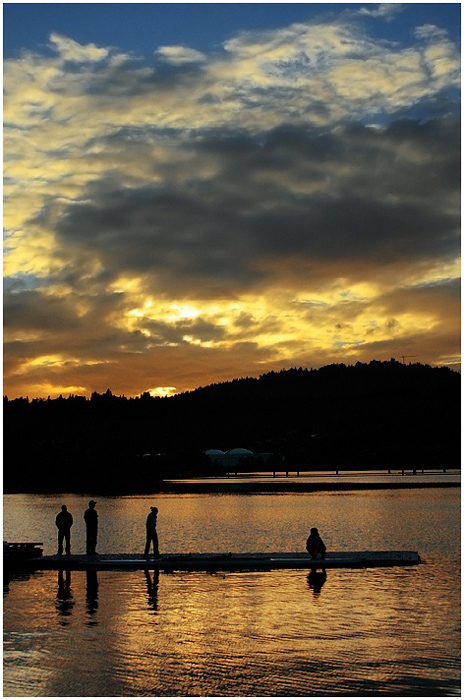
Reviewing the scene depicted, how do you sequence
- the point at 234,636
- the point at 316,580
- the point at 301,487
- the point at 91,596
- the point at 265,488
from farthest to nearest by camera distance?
the point at 301,487 → the point at 265,488 → the point at 316,580 → the point at 91,596 → the point at 234,636

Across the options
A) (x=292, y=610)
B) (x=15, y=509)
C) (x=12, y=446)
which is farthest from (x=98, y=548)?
(x=12, y=446)

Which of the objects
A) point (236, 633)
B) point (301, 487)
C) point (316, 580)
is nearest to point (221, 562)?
point (316, 580)

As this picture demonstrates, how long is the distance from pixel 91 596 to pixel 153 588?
2.67 meters

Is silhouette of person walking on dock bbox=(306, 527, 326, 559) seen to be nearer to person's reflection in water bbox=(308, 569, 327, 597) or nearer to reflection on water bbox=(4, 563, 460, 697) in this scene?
person's reflection in water bbox=(308, 569, 327, 597)

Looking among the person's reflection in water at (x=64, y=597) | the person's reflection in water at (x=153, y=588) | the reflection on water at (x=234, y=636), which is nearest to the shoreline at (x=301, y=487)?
the person's reflection in water at (x=153, y=588)

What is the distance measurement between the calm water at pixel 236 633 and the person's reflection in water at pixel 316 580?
5.3 inches

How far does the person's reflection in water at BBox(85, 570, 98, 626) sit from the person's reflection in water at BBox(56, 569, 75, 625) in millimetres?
525

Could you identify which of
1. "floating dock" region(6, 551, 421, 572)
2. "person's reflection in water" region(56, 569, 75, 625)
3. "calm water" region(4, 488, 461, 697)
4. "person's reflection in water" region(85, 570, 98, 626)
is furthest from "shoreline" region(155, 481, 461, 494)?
"person's reflection in water" region(85, 570, 98, 626)

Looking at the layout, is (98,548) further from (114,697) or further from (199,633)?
(114,697)

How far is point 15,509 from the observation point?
3565 inches

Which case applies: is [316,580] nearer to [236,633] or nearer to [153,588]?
[153,588]

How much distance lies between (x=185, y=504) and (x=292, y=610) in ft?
222

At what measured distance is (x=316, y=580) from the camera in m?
32.6

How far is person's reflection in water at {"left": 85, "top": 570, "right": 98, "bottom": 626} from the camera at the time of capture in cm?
2558
